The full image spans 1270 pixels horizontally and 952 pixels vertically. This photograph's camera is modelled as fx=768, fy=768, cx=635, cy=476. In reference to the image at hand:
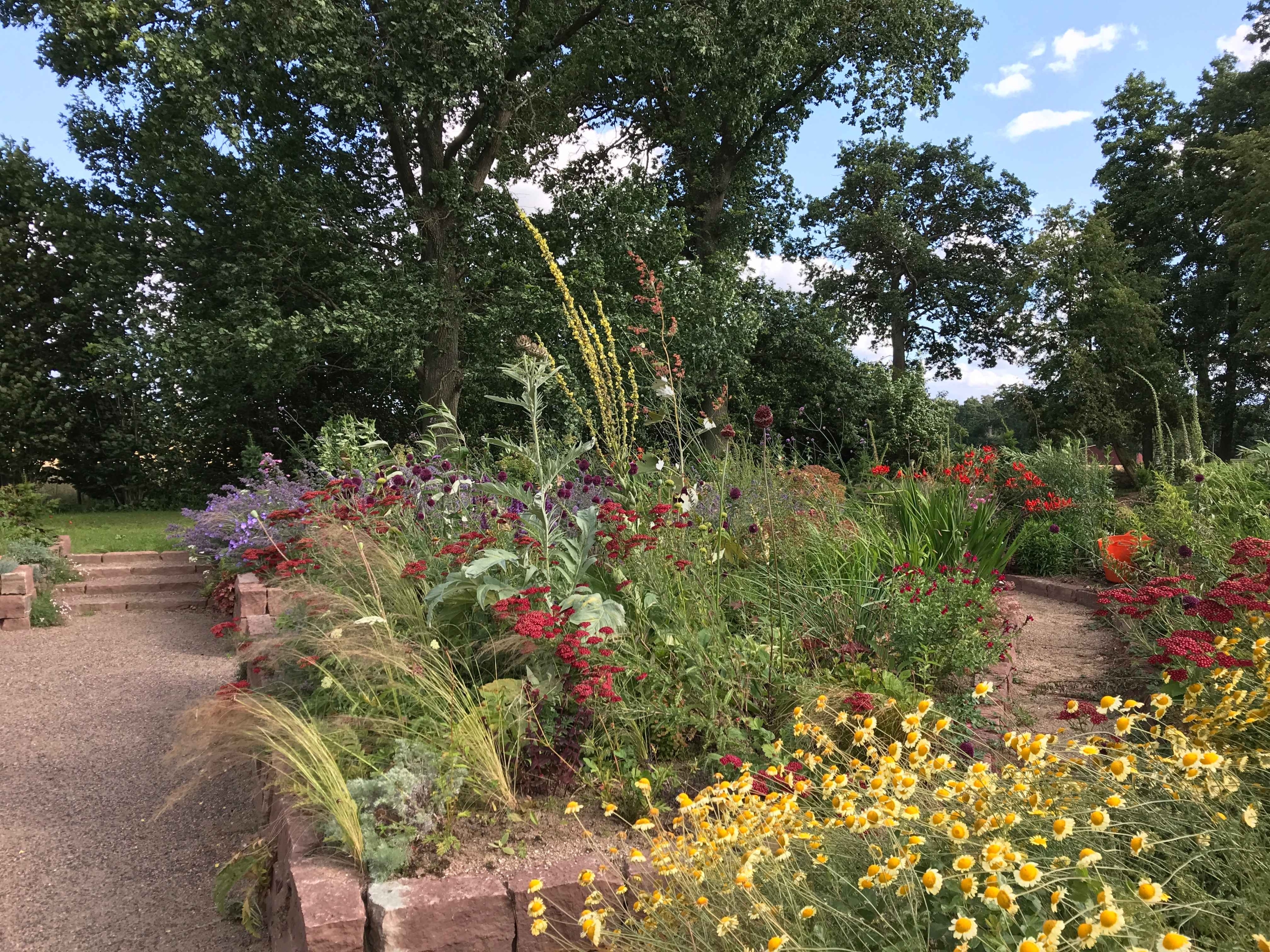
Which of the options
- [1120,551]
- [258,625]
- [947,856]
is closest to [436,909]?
[947,856]

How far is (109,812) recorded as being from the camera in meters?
3.24

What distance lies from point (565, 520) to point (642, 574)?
30.4 inches

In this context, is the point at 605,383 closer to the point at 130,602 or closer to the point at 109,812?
the point at 109,812

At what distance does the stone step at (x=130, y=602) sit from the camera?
717 cm

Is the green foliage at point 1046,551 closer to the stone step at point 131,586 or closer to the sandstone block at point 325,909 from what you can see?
the sandstone block at point 325,909

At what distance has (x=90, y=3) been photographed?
8586 mm

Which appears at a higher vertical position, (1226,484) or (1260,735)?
(1226,484)

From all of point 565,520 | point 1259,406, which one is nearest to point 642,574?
point 565,520

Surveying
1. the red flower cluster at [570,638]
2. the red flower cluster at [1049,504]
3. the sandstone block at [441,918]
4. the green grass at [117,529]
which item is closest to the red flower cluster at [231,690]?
the red flower cluster at [570,638]

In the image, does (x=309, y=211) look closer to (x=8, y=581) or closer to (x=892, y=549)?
(x=8, y=581)

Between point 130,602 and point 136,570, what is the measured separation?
0.69 metres

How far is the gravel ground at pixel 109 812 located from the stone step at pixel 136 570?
2300 millimetres

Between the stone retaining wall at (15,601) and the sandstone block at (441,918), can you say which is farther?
the stone retaining wall at (15,601)

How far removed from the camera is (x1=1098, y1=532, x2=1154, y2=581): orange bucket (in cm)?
491
